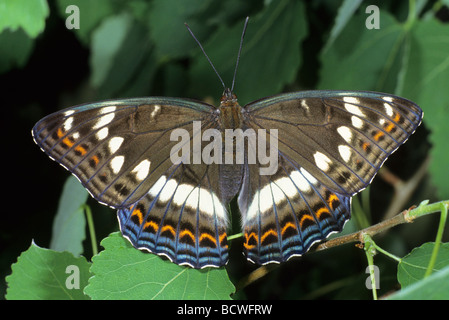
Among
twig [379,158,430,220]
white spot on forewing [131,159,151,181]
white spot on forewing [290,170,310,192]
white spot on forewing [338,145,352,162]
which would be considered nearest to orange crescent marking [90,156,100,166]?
white spot on forewing [131,159,151,181]

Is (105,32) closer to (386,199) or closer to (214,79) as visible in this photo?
(214,79)

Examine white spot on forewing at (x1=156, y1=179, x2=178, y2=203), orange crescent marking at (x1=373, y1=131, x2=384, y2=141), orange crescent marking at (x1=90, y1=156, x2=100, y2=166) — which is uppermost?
orange crescent marking at (x1=373, y1=131, x2=384, y2=141)

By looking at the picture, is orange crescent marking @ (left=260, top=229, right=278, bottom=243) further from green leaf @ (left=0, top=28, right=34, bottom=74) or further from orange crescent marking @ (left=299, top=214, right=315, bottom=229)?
green leaf @ (left=0, top=28, right=34, bottom=74)

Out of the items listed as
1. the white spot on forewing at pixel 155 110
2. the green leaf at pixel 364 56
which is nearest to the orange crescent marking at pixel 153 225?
the white spot on forewing at pixel 155 110

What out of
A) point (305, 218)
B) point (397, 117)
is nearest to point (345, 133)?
point (397, 117)

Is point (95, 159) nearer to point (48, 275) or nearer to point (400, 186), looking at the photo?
point (48, 275)

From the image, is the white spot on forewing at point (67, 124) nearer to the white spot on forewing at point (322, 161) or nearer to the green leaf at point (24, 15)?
the green leaf at point (24, 15)
